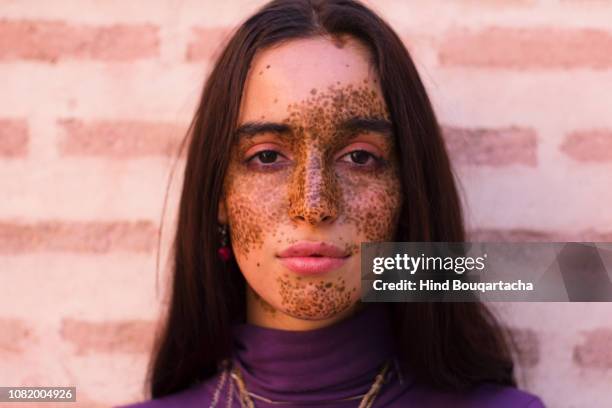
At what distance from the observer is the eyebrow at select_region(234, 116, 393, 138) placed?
104cm

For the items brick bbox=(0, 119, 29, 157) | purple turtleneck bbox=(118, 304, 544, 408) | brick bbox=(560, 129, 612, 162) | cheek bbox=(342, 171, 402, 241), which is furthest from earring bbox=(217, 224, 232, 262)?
brick bbox=(560, 129, 612, 162)

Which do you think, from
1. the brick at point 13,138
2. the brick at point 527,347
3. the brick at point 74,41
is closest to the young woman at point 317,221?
the brick at point 527,347

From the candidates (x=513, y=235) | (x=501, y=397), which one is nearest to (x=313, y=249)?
(x=501, y=397)

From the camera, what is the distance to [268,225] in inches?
41.0

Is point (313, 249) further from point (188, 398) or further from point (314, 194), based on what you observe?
point (188, 398)

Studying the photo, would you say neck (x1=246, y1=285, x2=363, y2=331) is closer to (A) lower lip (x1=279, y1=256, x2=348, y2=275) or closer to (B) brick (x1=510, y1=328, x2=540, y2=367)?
(A) lower lip (x1=279, y1=256, x2=348, y2=275)

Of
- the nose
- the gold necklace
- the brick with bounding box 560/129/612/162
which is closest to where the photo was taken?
the nose

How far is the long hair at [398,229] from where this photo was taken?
43.2 inches

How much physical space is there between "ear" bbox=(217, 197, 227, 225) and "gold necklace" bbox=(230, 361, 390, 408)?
0.72 ft

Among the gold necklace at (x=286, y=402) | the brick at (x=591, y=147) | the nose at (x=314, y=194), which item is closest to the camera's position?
the nose at (x=314, y=194)

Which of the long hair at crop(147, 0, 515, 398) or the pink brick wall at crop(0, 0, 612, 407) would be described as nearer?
the long hair at crop(147, 0, 515, 398)

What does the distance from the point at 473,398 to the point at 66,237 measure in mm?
722

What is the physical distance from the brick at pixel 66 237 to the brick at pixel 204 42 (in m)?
0.31

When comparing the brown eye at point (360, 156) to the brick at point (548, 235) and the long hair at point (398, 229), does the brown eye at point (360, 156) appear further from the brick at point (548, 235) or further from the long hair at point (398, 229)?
the brick at point (548, 235)
